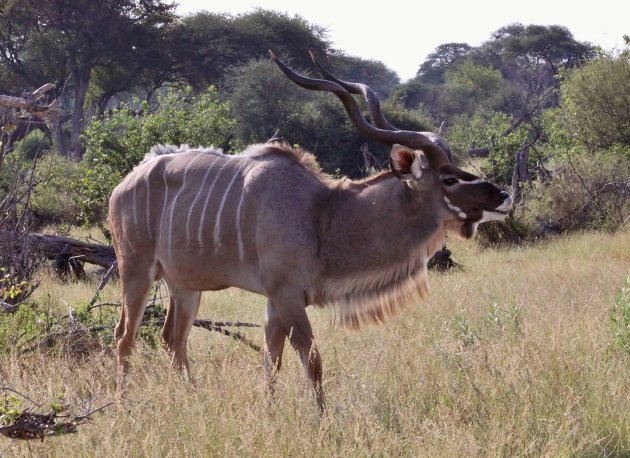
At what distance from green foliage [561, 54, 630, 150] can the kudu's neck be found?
8.78m

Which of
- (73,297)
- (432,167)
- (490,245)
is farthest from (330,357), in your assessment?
(490,245)

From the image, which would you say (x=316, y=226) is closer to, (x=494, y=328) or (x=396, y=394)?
(x=396, y=394)

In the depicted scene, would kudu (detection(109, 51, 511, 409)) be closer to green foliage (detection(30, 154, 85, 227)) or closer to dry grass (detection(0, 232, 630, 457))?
dry grass (detection(0, 232, 630, 457))

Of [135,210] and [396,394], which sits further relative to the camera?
[135,210]

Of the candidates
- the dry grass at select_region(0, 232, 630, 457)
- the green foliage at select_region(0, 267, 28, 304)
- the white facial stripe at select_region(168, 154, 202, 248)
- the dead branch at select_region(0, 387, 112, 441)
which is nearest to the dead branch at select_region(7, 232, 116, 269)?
the green foliage at select_region(0, 267, 28, 304)

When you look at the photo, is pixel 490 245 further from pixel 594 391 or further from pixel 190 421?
pixel 190 421

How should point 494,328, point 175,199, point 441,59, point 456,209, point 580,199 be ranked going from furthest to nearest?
point 441,59 → point 580,199 → point 494,328 → point 175,199 → point 456,209

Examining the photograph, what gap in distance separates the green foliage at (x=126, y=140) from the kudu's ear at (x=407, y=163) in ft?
16.9

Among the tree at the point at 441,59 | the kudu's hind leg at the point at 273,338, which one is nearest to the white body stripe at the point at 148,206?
the kudu's hind leg at the point at 273,338

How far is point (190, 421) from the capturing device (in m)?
3.24

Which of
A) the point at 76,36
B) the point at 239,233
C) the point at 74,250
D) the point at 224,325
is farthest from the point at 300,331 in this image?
the point at 76,36

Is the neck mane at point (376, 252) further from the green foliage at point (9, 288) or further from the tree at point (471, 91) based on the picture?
the tree at point (471, 91)

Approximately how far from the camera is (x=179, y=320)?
181 inches

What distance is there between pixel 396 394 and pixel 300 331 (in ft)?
1.49
